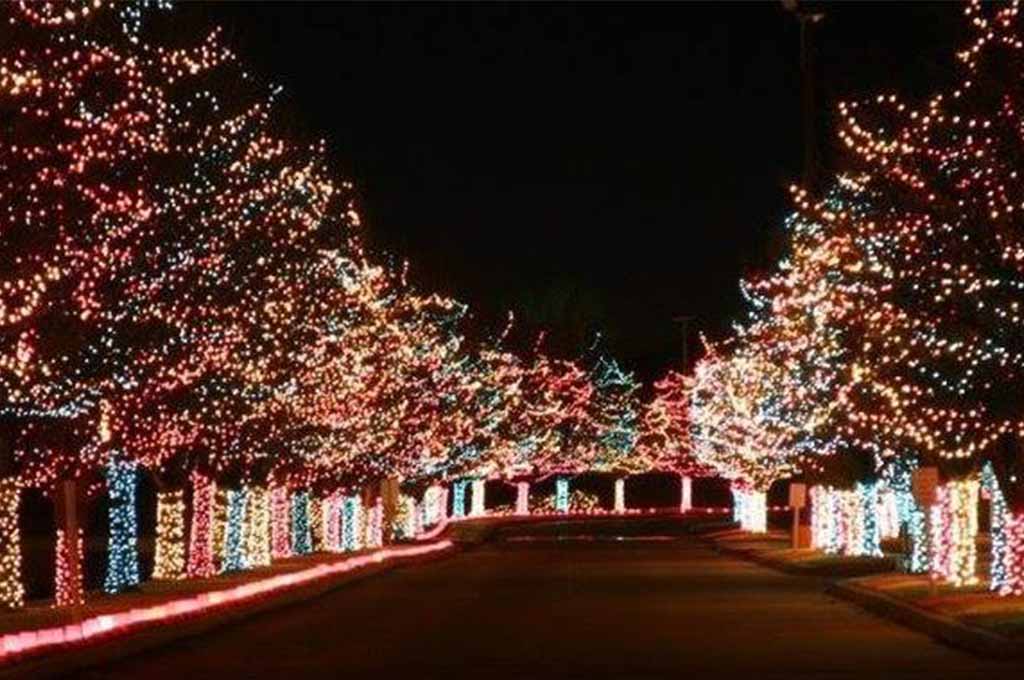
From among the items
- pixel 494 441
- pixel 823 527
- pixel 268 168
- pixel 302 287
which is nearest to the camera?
pixel 268 168

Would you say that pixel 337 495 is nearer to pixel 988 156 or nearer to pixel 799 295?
pixel 799 295

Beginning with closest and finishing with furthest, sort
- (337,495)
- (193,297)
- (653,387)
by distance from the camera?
1. (193,297)
2. (337,495)
3. (653,387)

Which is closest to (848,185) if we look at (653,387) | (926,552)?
(926,552)

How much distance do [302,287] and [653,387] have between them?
109724 mm

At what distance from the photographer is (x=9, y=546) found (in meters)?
39.1

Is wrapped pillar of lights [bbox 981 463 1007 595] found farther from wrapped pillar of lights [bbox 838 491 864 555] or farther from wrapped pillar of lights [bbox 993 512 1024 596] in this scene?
wrapped pillar of lights [bbox 838 491 864 555]

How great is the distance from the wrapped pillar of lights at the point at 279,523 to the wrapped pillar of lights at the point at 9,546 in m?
28.4

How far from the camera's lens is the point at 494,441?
372 feet

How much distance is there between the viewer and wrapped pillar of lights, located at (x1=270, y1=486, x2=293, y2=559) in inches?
2753

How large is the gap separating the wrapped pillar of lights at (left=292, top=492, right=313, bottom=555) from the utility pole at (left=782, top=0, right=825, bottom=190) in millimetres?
22649

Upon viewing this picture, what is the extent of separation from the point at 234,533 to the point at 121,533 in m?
13.8

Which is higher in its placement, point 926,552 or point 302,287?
point 302,287

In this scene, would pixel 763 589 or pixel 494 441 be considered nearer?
pixel 763 589

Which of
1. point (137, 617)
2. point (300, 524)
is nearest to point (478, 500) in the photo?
point (300, 524)
